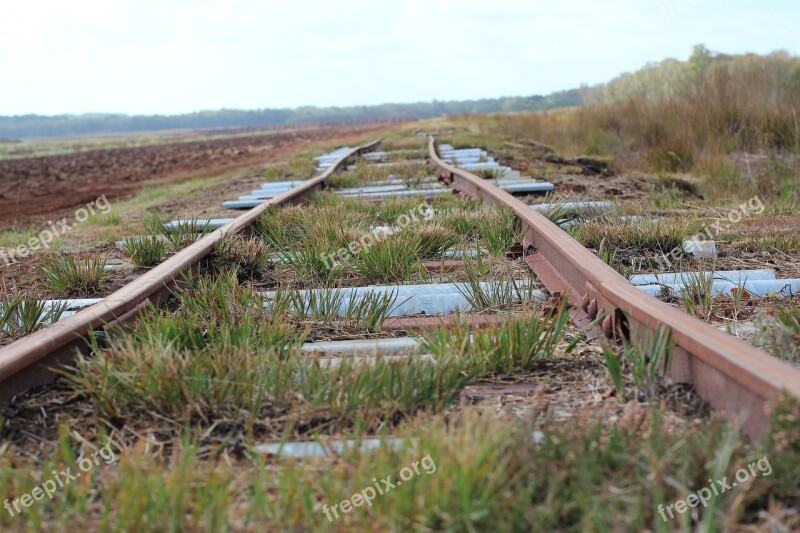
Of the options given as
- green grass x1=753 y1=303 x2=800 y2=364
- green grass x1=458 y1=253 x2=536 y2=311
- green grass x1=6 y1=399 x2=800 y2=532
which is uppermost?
green grass x1=6 y1=399 x2=800 y2=532

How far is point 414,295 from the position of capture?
2.86 metres

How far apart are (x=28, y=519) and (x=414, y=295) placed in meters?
1.71

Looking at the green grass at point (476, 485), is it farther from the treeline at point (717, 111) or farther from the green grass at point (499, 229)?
the treeline at point (717, 111)

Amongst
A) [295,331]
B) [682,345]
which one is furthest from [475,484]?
[295,331]

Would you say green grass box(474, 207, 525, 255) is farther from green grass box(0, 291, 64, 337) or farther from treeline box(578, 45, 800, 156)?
treeline box(578, 45, 800, 156)

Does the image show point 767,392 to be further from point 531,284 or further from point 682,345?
point 531,284

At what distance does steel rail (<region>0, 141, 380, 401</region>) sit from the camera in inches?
75.9

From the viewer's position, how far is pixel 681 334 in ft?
5.97

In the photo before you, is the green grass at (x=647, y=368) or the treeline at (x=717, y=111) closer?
the green grass at (x=647, y=368)

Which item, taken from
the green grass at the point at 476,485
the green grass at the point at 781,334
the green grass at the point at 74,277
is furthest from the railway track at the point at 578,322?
the green grass at the point at 74,277

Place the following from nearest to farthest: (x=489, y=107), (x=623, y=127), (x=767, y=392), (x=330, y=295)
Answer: (x=767, y=392) → (x=330, y=295) → (x=623, y=127) → (x=489, y=107)

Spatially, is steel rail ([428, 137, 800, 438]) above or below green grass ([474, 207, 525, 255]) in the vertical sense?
above

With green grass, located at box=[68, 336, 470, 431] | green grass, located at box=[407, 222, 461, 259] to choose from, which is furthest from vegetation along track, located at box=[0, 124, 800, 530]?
green grass, located at box=[407, 222, 461, 259]

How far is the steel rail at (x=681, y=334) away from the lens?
1487mm
